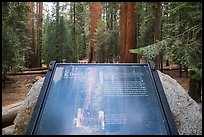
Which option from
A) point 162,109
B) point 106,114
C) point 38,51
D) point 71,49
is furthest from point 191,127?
point 38,51

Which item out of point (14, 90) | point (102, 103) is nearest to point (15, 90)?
point (14, 90)

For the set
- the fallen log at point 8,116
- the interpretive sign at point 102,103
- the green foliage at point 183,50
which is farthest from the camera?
the green foliage at point 183,50

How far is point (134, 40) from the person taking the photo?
15.2 metres

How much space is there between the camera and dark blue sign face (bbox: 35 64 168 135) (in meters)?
2.86

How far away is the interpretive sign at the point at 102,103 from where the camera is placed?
2.85 metres

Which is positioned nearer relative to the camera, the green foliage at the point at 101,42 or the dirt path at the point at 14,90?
the dirt path at the point at 14,90

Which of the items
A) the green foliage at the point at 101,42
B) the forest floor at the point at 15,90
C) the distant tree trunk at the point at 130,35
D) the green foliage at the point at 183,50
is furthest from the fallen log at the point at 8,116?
the green foliage at the point at 101,42

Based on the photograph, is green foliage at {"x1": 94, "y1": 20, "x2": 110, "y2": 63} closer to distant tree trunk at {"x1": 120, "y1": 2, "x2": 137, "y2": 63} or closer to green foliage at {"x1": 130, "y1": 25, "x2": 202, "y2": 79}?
distant tree trunk at {"x1": 120, "y1": 2, "x2": 137, "y2": 63}

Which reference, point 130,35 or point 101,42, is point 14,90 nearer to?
point 130,35

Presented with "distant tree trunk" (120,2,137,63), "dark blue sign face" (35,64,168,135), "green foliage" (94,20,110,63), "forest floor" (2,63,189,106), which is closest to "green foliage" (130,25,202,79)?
"dark blue sign face" (35,64,168,135)

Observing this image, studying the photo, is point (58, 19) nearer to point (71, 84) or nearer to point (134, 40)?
point (134, 40)

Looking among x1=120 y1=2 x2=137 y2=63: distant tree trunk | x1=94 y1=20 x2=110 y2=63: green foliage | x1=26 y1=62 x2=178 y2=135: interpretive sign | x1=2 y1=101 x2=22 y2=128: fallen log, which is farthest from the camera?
x1=94 y1=20 x2=110 y2=63: green foliage

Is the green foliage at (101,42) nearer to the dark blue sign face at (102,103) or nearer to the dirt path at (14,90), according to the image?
the dirt path at (14,90)

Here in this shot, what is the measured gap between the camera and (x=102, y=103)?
123 inches
